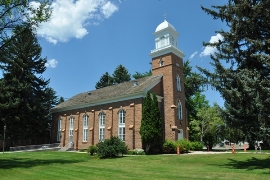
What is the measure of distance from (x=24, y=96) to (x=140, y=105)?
75.1ft

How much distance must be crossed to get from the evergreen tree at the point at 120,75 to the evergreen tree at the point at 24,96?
19.0 meters

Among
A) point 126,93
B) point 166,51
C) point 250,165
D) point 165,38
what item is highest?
point 165,38

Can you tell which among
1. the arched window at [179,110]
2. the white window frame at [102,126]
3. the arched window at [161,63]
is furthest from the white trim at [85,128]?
the arched window at [179,110]

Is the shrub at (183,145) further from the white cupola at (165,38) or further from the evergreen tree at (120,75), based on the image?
the evergreen tree at (120,75)

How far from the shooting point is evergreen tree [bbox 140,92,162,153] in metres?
26.1

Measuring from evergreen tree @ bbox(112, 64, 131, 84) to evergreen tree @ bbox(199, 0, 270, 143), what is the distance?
147ft

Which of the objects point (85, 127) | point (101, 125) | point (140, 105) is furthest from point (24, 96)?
point (140, 105)

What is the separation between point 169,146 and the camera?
26.5m

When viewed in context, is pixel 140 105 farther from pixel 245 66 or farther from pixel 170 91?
pixel 245 66

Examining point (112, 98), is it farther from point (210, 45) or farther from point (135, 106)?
point (210, 45)

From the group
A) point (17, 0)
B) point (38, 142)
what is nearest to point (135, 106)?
point (17, 0)

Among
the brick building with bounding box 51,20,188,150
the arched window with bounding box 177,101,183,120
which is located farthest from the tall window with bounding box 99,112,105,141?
the arched window with bounding box 177,101,183,120

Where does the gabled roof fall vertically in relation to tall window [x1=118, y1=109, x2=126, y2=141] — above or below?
above

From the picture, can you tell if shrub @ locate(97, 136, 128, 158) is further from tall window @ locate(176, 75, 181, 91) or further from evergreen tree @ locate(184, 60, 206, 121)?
evergreen tree @ locate(184, 60, 206, 121)
